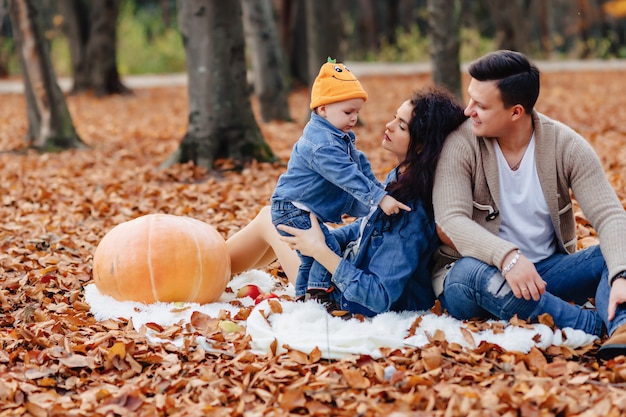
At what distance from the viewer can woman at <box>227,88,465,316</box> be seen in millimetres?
3773

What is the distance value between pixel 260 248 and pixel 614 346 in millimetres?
2003

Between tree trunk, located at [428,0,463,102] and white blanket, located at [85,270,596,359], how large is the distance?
820 cm

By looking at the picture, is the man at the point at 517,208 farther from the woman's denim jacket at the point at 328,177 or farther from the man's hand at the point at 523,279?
the woman's denim jacket at the point at 328,177

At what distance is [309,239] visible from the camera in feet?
13.1

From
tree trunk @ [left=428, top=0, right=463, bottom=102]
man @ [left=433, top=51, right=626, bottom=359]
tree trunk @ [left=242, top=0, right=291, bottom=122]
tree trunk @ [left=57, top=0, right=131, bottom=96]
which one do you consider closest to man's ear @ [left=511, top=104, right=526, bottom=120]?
man @ [left=433, top=51, right=626, bottom=359]

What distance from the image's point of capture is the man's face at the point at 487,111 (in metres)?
3.65

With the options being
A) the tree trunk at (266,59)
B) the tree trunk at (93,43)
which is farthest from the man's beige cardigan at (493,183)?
the tree trunk at (93,43)

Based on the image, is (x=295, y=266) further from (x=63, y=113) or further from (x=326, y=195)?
(x=63, y=113)

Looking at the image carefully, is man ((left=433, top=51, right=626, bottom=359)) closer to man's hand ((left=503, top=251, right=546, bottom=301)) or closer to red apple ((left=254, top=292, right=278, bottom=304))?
man's hand ((left=503, top=251, right=546, bottom=301))

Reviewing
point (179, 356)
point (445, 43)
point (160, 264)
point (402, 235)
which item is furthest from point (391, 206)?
point (445, 43)

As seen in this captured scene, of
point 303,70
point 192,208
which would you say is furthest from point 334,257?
point 303,70

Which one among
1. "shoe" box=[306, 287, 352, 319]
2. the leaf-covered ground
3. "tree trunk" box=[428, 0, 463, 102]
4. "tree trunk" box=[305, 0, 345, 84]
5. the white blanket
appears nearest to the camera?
the leaf-covered ground

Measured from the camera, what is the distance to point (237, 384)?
335 cm

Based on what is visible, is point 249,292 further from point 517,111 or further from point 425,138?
point 517,111
